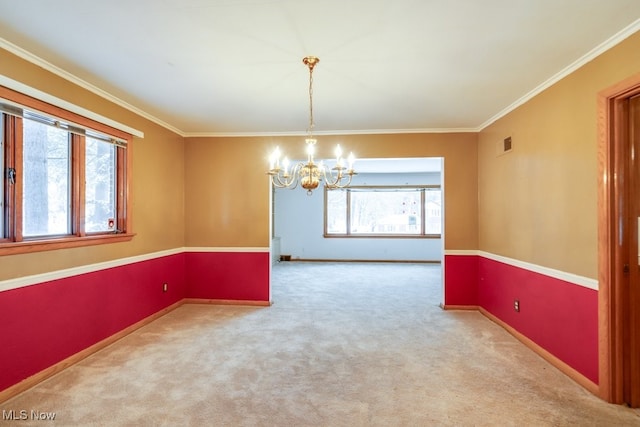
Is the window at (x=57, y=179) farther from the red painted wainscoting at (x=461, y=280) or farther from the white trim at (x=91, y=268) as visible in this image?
the red painted wainscoting at (x=461, y=280)

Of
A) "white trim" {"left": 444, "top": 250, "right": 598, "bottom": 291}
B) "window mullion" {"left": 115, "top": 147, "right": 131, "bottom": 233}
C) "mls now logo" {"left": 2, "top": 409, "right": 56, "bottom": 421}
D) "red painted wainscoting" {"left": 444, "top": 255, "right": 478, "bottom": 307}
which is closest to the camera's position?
"mls now logo" {"left": 2, "top": 409, "right": 56, "bottom": 421}

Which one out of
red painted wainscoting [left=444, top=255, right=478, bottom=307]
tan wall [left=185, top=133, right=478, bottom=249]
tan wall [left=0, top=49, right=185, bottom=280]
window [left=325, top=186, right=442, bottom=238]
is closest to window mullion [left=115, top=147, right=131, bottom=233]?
tan wall [left=0, top=49, right=185, bottom=280]

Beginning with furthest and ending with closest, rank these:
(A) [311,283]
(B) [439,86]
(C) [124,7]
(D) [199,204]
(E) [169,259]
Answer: (A) [311,283], (D) [199,204], (E) [169,259], (B) [439,86], (C) [124,7]

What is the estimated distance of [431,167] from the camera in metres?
7.50

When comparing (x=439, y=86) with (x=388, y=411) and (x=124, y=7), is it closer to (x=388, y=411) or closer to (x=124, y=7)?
(x=124, y=7)

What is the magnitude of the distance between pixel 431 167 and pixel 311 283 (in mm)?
4086

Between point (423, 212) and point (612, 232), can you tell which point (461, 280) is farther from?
point (423, 212)

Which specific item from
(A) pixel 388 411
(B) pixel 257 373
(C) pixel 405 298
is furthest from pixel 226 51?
(C) pixel 405 298

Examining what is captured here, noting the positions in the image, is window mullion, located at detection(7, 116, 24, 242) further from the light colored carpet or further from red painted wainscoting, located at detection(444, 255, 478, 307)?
red painted wainscoting, located at detection(444, 255, 478, 307)

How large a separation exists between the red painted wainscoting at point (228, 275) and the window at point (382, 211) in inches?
164

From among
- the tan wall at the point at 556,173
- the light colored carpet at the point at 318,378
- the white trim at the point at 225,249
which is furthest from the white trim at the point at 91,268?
the tan wall at the point at 556,173

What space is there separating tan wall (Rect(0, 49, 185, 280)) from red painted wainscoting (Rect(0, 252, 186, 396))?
159 millimetres

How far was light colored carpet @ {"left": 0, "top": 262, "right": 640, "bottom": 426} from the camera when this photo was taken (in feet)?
6.53

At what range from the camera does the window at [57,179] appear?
222 cm
